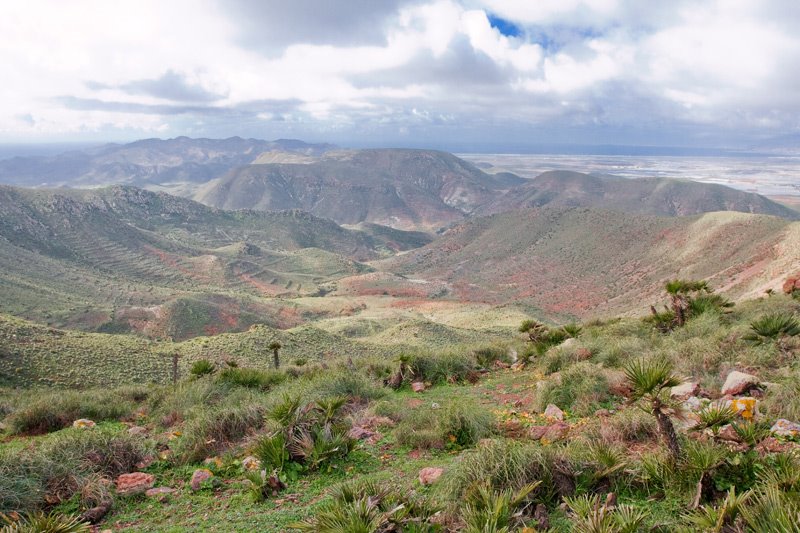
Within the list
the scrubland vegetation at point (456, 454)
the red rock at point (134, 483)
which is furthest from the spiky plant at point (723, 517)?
the red rock at point (134, 483)

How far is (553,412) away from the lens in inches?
388

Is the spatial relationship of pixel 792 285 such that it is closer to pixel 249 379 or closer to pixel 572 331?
pixel 572 331

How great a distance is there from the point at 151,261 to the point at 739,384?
317 feet

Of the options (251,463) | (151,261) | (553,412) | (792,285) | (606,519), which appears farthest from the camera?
(151,261)

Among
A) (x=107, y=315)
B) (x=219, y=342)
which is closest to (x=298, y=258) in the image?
(x=107, y=315)

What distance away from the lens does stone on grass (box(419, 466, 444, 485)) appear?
656cm

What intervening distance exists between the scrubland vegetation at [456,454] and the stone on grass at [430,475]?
1.3 inches

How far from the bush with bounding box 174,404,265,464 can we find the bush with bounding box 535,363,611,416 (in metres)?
6.53

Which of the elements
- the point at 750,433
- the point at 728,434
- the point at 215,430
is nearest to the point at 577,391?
the point at 728,434

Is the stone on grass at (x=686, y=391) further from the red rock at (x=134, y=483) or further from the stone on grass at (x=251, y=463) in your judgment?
the red rock at (x=134, y=483)

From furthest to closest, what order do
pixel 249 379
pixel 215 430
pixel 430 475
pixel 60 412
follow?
pixel 249 379 → pixel 60 412 → pixel 215 430 → pixel 430 475

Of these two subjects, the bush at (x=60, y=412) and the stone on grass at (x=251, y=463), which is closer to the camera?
the stone on grass at (x=251, y=463)

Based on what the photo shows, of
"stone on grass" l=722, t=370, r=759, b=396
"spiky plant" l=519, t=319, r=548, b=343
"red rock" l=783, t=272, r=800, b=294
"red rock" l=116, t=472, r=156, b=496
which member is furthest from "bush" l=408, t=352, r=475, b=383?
"red rock" l=783, t=272, r=800, b=294

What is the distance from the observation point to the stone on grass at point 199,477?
23.4ft
